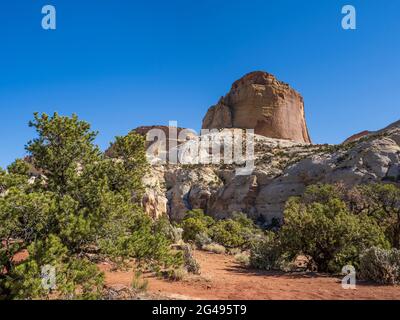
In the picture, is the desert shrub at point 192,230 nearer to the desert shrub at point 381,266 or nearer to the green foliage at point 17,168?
the desert shrub at point 381,266

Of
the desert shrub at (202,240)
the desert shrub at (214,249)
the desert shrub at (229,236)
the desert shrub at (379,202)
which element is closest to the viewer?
the desert shrub at (379,202)

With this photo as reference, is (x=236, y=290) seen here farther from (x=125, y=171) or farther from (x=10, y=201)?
(x=10, y=201)

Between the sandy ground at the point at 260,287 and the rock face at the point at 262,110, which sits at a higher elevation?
the rock face at the point at 262,110

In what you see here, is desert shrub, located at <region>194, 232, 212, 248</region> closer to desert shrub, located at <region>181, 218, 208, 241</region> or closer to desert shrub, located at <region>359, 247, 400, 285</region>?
desert shrub, located at <region>181, 218, 208, 241</region>

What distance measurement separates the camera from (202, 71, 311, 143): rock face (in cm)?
8450

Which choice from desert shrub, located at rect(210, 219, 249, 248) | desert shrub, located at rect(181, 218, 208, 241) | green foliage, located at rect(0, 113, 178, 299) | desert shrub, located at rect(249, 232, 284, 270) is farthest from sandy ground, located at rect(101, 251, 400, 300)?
desert shrub, located at rect(181, 218, 208, 241)

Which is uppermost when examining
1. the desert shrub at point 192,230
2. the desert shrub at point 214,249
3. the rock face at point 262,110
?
the rock face at point 262,110

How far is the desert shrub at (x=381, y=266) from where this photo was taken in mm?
9555

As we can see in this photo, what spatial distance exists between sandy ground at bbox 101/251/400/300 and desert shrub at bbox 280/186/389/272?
5.37 feet

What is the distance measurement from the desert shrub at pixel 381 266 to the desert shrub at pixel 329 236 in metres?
1.72

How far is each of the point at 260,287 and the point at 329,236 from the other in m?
5.16

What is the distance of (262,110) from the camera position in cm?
8512

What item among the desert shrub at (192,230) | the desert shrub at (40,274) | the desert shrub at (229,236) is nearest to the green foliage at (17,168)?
the desert shrub at (40,274)

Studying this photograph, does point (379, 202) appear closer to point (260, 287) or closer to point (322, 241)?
point (322, 241)
